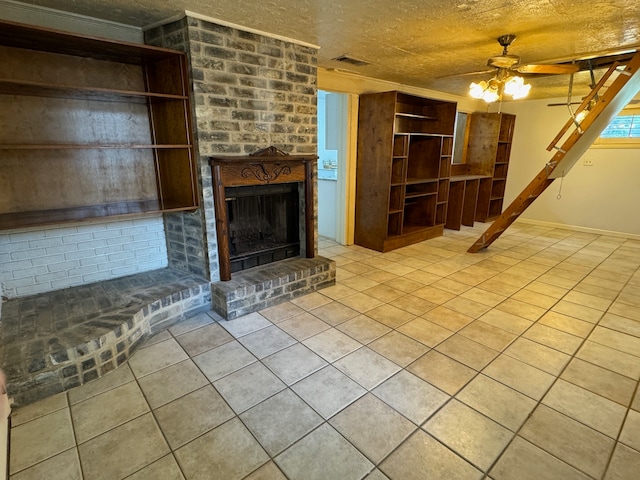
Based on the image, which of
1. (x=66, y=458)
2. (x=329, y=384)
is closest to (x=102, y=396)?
(x=66, y=458)

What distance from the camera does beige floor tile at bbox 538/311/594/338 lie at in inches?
103

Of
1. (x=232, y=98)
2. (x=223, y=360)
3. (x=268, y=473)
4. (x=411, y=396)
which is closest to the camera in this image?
(x=268, y=473)

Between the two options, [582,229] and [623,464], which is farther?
[582,229]

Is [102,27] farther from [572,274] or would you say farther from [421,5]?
[572,274]

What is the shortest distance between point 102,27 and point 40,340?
7.45ft

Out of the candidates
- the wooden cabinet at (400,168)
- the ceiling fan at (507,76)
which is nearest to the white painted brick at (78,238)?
the wooden cabinet at (400,168)

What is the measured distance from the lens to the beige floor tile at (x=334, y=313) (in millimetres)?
2779

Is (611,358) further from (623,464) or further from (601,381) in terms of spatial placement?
(623,464)

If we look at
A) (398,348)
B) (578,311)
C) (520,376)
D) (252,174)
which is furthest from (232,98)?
(578,311)

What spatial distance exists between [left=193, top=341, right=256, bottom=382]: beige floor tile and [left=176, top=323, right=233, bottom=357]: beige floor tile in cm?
6

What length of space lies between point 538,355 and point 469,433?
1.02 m

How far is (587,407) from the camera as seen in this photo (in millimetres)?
1851

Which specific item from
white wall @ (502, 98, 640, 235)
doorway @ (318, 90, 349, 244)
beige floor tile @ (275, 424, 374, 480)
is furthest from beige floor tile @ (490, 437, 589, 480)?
white wall @ (502, 98, 640, 235)

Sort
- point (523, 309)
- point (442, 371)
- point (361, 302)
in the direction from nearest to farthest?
1. point (442, 371)
2. point (523, 309)
3. point (361, 302)
